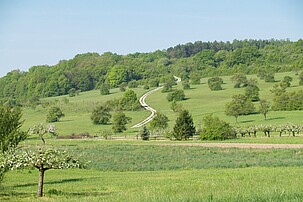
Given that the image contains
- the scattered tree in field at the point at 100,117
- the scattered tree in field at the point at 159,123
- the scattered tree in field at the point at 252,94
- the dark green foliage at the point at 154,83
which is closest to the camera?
the scattered tree in field at the point at 159,123

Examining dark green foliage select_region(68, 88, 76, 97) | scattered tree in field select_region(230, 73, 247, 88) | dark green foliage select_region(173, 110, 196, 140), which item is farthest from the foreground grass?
dark green foliage select_region(68, 88, 76, 97)

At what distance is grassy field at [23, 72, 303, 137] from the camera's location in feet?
340

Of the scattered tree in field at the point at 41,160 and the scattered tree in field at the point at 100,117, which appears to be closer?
the scattered tree in field at the point at 41,160

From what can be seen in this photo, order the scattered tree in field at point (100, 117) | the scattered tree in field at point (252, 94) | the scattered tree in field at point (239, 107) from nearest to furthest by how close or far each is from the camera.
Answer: the scattered tree in field at point (239, 107)
the scattered tree in field at point (100, 117)
the scattered tree in field at point (252, 94)

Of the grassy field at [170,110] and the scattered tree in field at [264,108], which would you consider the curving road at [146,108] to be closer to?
the grassy field at [170,110]

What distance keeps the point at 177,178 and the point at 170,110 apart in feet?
321

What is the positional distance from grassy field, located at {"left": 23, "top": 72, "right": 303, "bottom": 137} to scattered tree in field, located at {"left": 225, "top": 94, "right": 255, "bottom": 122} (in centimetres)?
139

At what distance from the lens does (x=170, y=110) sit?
125500mm

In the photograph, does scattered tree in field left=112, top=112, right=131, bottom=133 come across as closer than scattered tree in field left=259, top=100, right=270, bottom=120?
Yes

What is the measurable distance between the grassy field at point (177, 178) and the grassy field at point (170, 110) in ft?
157

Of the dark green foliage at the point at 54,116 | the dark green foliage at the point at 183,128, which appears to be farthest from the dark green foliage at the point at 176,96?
the dark green foliage at the point at 183,128

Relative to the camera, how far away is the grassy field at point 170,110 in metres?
104

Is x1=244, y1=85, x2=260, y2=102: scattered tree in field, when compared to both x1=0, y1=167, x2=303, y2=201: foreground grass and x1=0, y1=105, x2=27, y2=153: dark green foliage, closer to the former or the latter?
x1=0, y1=167, x2=303, y2=201: foreground grass

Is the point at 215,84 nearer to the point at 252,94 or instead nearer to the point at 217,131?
the point at 252,94
